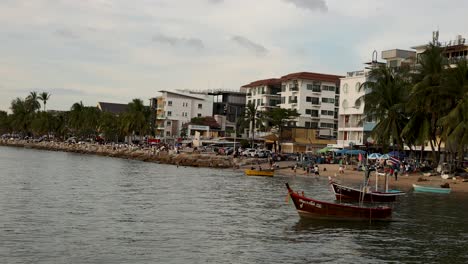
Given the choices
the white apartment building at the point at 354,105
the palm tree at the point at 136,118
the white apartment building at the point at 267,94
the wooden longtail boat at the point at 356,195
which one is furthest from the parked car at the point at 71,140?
the wooden longtail boat at the point at 356,195

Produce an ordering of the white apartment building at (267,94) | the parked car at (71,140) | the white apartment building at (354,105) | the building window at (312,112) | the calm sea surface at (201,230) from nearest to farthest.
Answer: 1. the calm sea surface at (201,230)
2. the white apartment building at (354,105)
3. the building window at (312,112)
4. the white apartment building at (267,94)
5. the parked car at (71,140)

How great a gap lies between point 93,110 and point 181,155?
2677 inches

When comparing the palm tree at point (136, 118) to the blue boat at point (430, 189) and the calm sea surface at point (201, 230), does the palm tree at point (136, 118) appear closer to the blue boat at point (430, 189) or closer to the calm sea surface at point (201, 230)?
the calm sea surface at point (201, 230)

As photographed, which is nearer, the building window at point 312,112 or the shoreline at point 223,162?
the shoreline at point 223,162

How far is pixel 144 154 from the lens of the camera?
128250mm

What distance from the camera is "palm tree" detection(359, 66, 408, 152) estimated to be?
8200cm

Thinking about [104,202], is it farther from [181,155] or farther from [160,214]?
[181,155]

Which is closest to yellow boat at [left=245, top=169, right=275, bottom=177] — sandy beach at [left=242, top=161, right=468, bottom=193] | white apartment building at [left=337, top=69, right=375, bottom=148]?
sandy beach at [left=242, top=161, right=468, bottom=193]

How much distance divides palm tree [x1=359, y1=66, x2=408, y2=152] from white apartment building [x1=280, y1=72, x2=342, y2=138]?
4549 cm

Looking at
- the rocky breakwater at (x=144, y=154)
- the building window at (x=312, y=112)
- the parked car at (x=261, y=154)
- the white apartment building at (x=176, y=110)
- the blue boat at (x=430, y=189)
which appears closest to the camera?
the blue boat at (x=430, y=189)

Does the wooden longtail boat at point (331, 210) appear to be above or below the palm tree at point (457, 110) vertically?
below

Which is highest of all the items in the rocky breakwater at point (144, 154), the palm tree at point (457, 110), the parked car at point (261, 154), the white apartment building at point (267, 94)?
the white apartment building at point (267, 94)

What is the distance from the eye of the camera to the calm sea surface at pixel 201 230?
28.2 m

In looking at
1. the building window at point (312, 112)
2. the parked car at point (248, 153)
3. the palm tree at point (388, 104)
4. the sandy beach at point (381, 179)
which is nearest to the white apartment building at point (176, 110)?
Result: the building window at point (312, 112)
